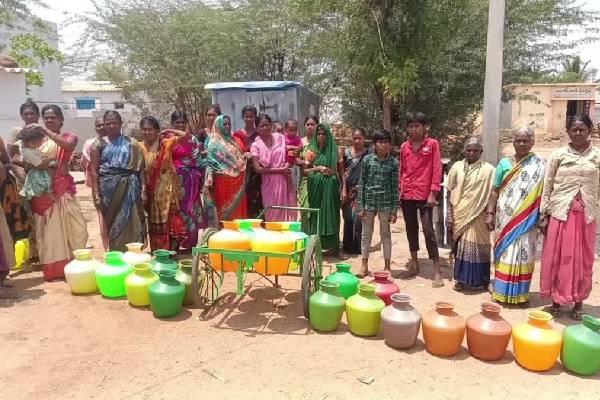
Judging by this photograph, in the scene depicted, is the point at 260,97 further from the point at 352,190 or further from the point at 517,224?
the point at 517,224

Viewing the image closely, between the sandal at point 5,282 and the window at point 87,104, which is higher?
the window at point 87,104

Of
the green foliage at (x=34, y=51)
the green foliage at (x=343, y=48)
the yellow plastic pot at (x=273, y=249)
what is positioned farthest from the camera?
the green foliage at (x=34, y=51)

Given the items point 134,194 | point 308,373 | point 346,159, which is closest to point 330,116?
point 346,159

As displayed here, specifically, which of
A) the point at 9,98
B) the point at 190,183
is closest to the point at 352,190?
the point at 190,183

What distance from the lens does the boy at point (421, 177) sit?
16.6 ft

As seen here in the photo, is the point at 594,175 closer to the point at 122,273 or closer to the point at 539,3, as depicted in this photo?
the point at 122,273

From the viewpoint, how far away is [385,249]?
5504 millimetres

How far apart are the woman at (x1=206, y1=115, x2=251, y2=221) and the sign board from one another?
1178 inches

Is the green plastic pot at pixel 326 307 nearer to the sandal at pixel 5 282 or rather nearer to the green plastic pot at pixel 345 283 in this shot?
the green plastic pot at pixel 345 283

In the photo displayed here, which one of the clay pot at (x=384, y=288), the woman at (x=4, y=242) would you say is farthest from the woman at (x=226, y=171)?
the clay pot at (x=384, y=288)

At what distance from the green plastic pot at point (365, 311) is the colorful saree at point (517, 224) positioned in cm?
141

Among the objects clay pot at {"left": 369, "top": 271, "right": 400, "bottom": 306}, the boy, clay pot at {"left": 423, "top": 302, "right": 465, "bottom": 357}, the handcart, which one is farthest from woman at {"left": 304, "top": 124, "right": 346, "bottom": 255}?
clay pot at {"left": 423, "top": 302, "right": 465, "bottom": 357}

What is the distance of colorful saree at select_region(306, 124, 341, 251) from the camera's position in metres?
5.88

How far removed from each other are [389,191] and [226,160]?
187cm
